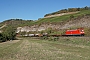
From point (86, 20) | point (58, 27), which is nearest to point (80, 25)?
point (86, 20)

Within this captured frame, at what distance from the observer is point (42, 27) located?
108 meters

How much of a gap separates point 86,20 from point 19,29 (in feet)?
190

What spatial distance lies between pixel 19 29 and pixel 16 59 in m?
109

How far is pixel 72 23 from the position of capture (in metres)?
86.6

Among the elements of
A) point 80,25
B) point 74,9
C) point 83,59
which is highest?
point 74,9

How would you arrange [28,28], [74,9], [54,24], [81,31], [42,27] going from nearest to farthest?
[81,31] < [54,24] < [42,27] < [28,28] < [74,9]

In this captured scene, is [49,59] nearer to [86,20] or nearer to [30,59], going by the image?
[30,59]

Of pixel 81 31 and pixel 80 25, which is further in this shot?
pixel 80 25

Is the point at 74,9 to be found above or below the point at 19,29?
above

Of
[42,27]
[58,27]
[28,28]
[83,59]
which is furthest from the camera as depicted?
[28,28]

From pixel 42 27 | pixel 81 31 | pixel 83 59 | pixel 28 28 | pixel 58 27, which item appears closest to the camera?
pixel 83 59

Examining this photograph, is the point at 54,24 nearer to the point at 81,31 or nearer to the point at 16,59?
the point at 81,31

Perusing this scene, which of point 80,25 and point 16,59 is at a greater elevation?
point 80,25

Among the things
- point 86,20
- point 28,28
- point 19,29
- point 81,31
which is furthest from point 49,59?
point 19,29
